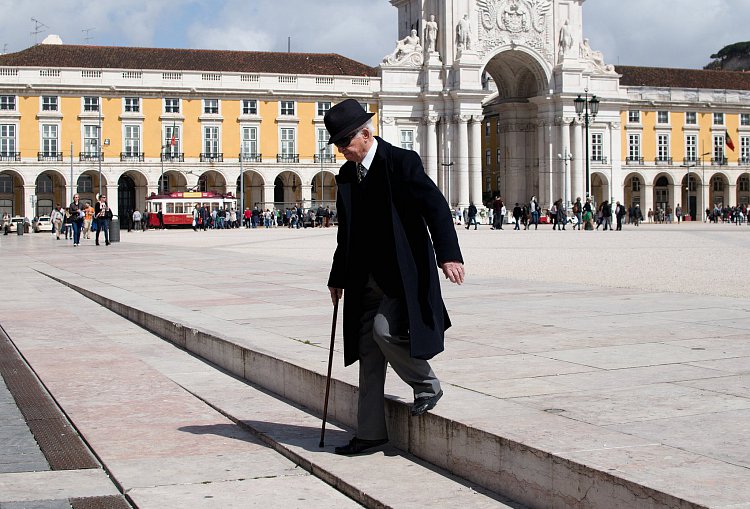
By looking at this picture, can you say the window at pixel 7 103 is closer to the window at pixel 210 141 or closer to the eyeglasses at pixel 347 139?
the window at pixel 210 141

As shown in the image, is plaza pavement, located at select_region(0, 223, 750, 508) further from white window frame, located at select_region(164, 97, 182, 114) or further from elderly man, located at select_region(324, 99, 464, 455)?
white window frame, located at select_region(164, 97, 182, 114)

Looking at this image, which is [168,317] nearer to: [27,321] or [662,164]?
[27,321]

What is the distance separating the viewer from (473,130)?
7394cm

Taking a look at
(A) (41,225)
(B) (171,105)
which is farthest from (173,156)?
(A) (41,225)

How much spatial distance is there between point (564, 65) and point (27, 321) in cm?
6687

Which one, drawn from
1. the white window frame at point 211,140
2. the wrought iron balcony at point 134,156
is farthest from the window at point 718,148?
the wrought iron balcony at point 134,156

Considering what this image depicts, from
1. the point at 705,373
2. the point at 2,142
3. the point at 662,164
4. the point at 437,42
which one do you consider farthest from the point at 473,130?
the point at 705,373

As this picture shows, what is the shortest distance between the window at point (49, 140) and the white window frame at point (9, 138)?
1.67 meters

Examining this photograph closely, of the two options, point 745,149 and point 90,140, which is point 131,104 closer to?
point 90,140

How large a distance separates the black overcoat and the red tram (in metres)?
61.1

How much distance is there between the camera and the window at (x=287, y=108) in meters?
72.7

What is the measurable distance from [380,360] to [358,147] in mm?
1037

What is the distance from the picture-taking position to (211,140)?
7125 centimetres

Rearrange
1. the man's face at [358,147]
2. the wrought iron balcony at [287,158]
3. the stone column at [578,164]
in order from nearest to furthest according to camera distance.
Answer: the man's face at [358,147] → the wrought iron balcony at [287,158] → the stone column at [578,164]
